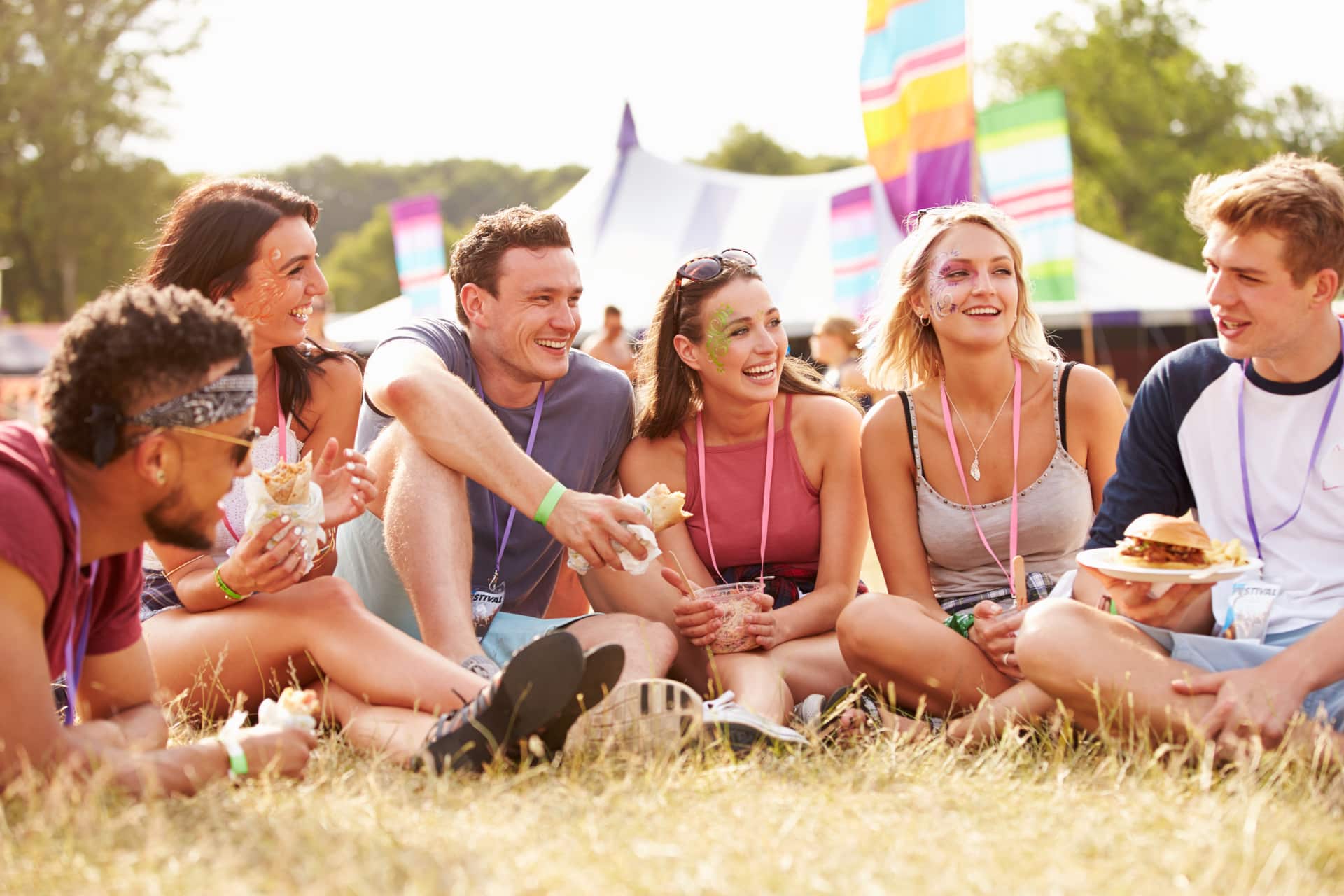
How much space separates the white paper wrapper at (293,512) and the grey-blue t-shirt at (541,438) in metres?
0.74

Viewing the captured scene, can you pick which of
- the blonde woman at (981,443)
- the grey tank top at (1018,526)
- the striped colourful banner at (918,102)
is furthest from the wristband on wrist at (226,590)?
the striped colourful banner at (918,102)

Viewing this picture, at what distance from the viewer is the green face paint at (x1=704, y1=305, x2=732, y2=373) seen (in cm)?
448

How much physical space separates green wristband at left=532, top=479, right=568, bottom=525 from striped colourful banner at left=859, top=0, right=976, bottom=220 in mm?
6111

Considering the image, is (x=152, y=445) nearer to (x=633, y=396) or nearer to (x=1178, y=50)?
(x=633, y=396)

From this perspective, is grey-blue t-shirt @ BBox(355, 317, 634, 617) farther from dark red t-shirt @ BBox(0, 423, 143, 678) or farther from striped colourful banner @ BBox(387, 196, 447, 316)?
striped colourful banner @ BBox(387, 196, 447, 316)

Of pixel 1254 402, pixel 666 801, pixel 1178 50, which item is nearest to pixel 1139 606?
pixel 1254 402

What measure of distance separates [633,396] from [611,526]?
1209mm

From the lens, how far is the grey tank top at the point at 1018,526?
13.3 ft

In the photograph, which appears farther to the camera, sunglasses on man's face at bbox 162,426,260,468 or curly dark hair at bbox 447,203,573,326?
curly dark hair at bbox 447,203,573,326

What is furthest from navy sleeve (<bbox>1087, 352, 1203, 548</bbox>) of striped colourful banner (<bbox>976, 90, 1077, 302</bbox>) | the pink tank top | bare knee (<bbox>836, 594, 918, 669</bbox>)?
striped colourful banner (<bbox>976, 90, 1077, 302</bbox>)

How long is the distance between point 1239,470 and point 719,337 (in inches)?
72.8

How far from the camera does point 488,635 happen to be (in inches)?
166

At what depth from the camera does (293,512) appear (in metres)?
3.47

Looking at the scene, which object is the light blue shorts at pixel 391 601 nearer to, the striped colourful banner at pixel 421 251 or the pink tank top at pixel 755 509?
the pink tank top at pixel 755 509
